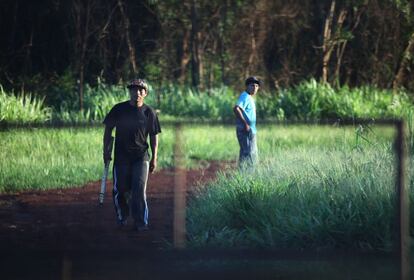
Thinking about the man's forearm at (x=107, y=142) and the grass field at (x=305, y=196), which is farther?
the man's forearm at (x=107, y=142)

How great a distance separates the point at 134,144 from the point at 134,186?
1.39 ft

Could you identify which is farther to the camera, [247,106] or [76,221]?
[247,106]

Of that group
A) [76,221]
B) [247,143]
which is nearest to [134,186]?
[76,221]

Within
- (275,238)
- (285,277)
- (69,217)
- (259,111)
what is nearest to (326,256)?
(285,277)

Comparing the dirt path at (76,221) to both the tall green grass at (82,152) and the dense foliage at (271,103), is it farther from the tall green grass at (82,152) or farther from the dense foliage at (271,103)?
the dense foliage at (271,103)

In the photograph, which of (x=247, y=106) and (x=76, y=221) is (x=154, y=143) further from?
(x=247, y=106)

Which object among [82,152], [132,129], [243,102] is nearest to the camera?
[132,129]

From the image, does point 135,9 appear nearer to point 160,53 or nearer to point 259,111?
point 160,53

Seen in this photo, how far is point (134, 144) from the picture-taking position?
820 centimetres

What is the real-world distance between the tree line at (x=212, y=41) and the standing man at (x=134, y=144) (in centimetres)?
1442

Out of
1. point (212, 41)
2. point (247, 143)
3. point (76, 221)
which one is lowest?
point (76, 221)

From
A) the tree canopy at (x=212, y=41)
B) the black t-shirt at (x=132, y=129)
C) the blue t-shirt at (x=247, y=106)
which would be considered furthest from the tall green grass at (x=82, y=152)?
the tree canopy at (x=212, y=41)

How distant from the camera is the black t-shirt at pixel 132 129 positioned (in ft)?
26.9

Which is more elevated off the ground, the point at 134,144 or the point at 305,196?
the point at 134,144
